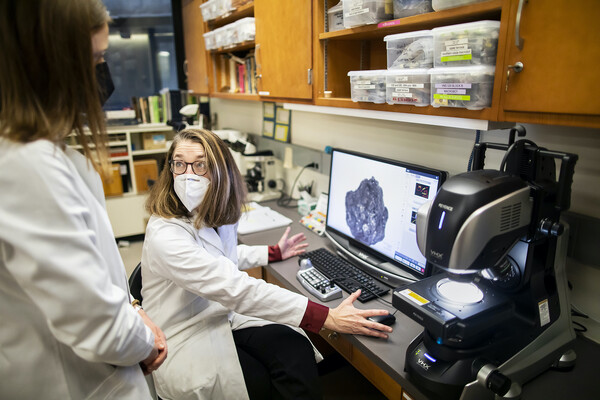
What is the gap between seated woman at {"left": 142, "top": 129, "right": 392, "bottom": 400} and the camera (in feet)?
4.14

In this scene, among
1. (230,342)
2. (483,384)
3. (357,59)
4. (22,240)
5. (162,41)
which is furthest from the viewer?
(162,41)

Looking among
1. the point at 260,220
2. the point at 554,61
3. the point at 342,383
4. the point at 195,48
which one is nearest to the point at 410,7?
the point at 554,61

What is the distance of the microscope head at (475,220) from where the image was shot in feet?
2.59

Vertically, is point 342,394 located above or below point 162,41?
below

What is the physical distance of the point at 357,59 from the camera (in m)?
1.75

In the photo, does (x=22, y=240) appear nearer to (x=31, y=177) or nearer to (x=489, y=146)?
(x=31, y=177)

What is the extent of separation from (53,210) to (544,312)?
1.09 metres

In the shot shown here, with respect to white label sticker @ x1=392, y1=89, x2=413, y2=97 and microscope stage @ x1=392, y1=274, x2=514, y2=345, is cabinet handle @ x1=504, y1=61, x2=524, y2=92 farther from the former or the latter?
microscope stage @ x1=392, y1=274, x2=514, y2=345

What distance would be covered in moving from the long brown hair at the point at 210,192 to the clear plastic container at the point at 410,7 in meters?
0.76

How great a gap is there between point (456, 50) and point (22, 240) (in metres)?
1.08

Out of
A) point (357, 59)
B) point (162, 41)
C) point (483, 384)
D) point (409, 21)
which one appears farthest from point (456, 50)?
point (162, 41)

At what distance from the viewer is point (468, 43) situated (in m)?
1.03

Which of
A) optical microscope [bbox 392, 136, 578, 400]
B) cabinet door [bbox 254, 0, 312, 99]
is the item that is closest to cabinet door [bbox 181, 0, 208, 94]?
cabinet door [bbox 254, 0, 312, 99]

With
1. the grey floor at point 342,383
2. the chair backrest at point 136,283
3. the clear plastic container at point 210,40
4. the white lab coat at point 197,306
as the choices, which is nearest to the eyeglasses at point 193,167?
the white lab coat at point 197,306
